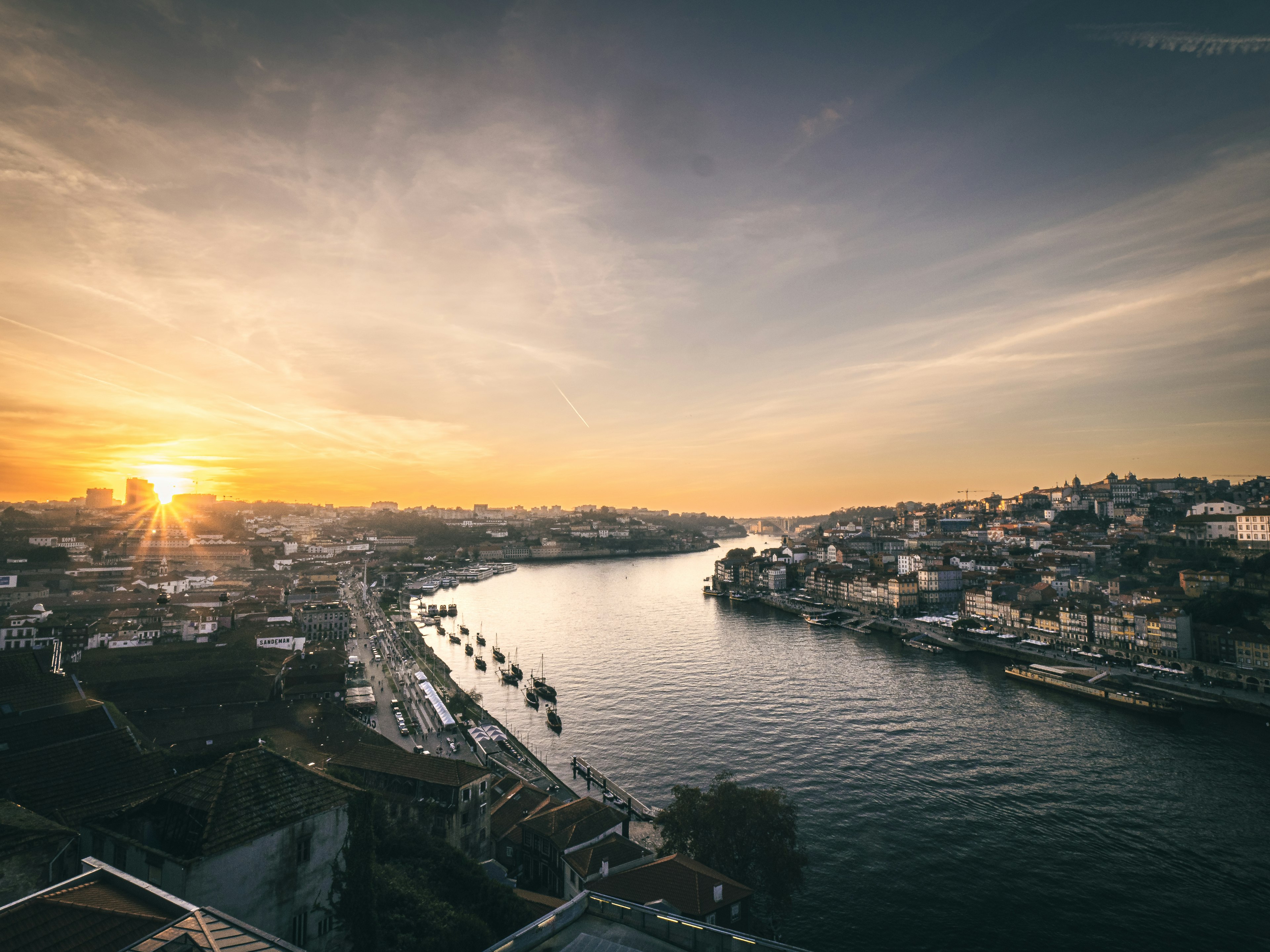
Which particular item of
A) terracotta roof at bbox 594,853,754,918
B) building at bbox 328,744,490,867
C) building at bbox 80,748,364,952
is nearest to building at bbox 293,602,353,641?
building at bbox 328,744,490,867

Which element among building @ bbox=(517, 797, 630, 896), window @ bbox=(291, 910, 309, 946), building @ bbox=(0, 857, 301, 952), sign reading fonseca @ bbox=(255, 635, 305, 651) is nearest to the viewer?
building @ bbox=(0, 857, 301, 952)

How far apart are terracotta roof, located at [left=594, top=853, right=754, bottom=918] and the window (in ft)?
18.6

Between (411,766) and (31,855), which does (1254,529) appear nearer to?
(411,766)

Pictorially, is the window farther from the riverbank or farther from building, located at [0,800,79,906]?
the riverbank

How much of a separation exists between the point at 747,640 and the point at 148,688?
1311 inches

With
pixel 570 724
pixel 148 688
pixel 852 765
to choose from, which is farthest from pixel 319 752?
pixel 852 765

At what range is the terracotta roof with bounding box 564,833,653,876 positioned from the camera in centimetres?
1286

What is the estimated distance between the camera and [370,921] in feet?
25.5

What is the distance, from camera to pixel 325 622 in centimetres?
4122

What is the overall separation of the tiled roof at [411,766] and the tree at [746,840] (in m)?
4.74

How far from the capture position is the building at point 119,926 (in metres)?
4.29

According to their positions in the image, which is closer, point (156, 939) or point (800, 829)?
point (156, 939)

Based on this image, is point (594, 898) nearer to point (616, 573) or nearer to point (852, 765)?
point (852, 765)

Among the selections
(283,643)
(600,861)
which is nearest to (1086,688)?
(600,861)
